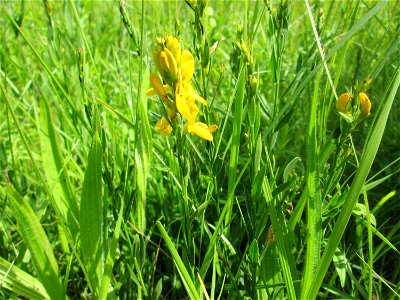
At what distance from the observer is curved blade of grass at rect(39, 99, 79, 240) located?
1257 millimetres

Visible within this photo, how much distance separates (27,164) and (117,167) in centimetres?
64

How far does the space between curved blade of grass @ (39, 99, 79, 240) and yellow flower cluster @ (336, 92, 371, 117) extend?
68 cm

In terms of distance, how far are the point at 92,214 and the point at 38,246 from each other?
0.15 metres

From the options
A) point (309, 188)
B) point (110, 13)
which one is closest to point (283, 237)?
point (309, 188)

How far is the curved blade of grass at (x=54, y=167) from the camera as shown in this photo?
4.12 feet

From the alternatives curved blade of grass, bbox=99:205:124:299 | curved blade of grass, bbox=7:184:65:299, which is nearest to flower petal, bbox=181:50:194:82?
curved blade of grass, bbox=99:205:124:299

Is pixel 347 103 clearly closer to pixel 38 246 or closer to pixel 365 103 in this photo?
pixel 365 103

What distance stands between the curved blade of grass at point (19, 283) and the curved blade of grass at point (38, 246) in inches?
2.4


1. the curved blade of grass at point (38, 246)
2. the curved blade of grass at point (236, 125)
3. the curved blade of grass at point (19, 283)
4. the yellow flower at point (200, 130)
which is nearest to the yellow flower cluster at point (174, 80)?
the yellow flower at point (200, 130)

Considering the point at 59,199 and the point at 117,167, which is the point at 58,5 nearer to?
the point at 117,167

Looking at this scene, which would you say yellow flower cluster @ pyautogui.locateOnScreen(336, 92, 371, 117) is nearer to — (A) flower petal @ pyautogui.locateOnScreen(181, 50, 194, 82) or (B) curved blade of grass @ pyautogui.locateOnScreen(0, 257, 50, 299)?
(A) flower petal @ pyautogui.locateOnScreen(181, 50, 194, 82)

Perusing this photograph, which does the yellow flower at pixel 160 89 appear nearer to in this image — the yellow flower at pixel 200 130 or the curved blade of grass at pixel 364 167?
the yellow flower at pixel 200 130

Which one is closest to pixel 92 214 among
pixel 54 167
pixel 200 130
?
pixel 54 167

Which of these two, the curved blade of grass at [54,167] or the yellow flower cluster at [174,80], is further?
the curved blade of grass at [54,167]
